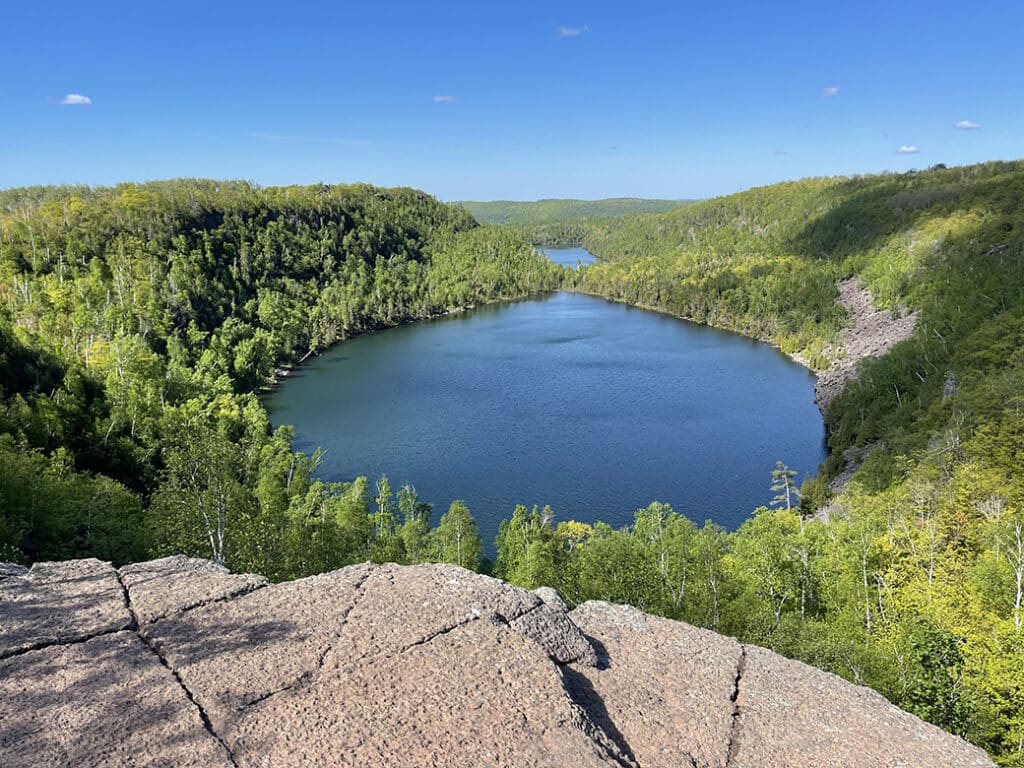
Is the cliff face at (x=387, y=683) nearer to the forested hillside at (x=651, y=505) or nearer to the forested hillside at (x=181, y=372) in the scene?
the forested hillside at (x=651, y=505)

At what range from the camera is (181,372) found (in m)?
73.1

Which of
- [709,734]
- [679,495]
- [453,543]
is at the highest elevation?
[709,734]

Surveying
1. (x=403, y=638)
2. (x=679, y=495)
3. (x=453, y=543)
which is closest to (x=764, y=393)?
(x=679, y=495)

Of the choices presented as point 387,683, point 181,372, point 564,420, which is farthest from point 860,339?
point 387,683

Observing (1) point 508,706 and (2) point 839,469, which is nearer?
(1) point 508,706

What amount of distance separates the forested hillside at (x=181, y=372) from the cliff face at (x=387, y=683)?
15785 mm

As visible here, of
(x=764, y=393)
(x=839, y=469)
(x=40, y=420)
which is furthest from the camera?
(x=764, y=393)

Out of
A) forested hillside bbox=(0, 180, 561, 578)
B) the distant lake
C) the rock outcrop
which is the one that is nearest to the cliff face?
forested hillside bbox=(0, 180, 561, 578)

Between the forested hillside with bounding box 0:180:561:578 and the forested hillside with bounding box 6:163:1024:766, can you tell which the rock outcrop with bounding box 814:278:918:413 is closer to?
the forested hillside with bounding box 6:163:1024:766

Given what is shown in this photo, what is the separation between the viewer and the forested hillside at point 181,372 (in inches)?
1059

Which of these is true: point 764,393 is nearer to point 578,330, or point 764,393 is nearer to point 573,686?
point 578,330

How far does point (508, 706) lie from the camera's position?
7457 millimetres

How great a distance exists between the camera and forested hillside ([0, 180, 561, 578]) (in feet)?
88.2

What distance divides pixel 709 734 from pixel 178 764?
6.43m
